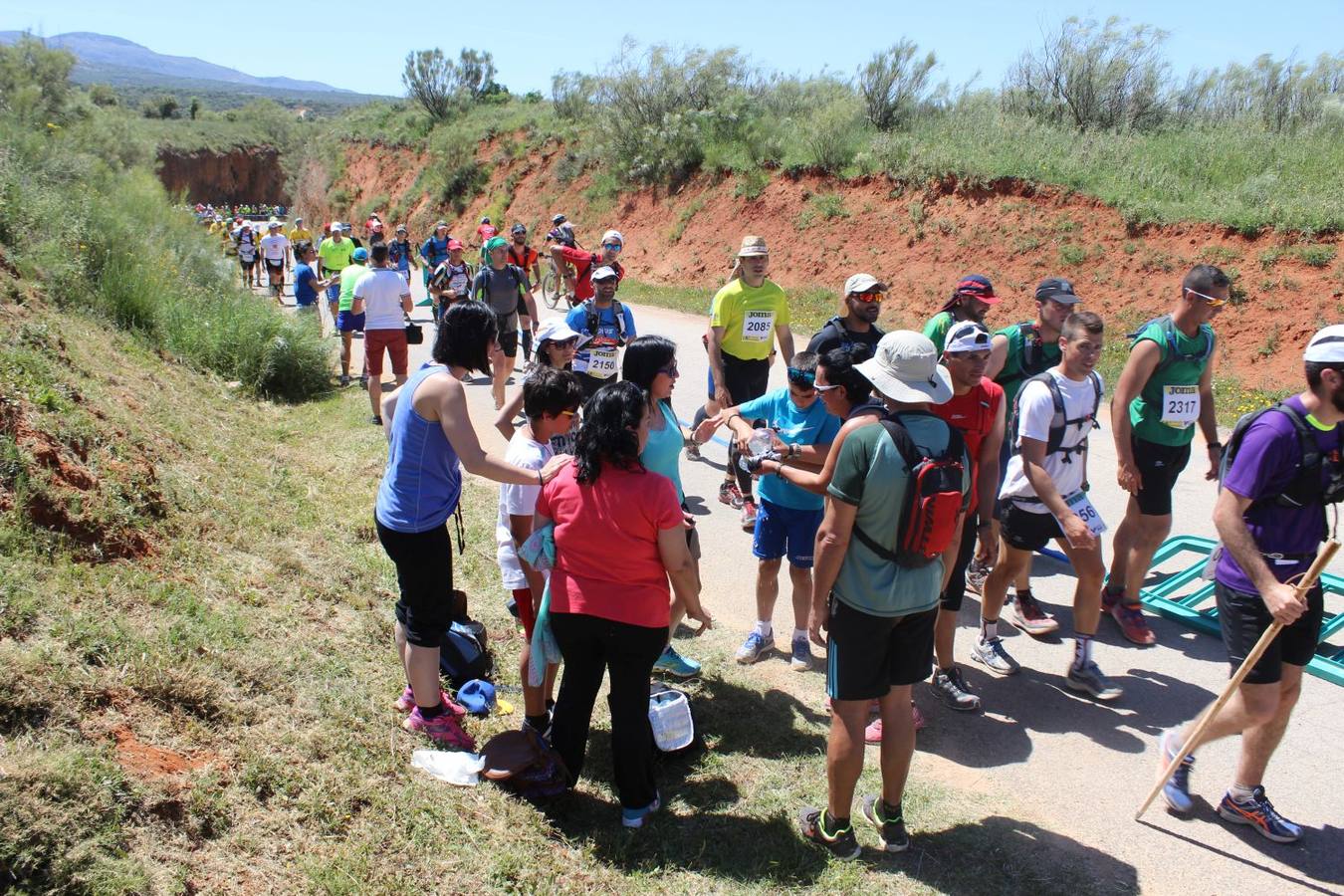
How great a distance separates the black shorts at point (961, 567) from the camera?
468cm

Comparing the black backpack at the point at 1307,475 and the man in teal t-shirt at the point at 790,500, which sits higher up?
the black backpack at the point at 1307,475

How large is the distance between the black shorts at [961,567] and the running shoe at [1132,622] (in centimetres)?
144

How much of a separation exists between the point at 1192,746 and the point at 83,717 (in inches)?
169

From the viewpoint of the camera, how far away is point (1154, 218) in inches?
647

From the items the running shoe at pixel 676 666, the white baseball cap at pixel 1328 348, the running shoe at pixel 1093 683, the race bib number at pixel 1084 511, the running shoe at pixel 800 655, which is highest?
the white baseball cap at pixel 1328 348

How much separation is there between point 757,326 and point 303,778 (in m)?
4.65

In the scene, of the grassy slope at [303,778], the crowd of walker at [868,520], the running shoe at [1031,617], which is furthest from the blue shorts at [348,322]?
the running shoe at [1031,617]

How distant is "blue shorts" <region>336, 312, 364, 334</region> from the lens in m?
11.3

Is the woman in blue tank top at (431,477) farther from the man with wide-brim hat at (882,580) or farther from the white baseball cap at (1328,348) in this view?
the white baseball cap at (1328,348)

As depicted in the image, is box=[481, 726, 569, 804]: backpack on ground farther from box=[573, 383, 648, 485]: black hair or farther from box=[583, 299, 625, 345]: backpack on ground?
box=[583, 299, 625, 345]: backpack on ground

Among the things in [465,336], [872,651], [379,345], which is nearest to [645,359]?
[465,336]

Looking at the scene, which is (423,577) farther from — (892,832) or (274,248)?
(274,248)

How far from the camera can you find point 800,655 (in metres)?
5.22

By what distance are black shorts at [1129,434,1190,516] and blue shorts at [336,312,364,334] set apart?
884cm
